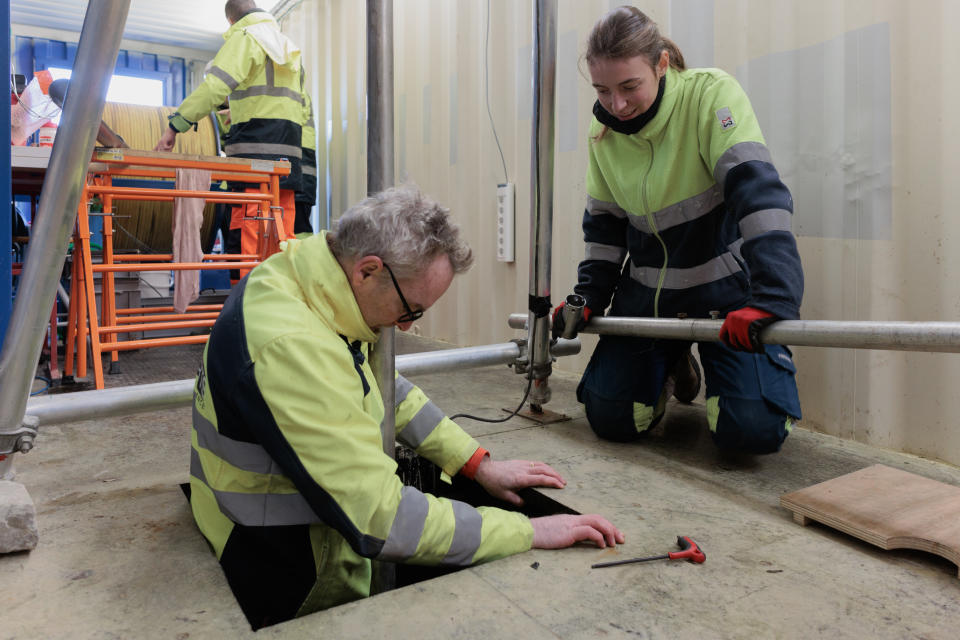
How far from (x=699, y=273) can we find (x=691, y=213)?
0.59ft

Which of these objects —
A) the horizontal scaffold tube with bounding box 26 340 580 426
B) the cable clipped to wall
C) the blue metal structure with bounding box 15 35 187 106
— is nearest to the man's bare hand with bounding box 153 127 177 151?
the cable clipped to wall

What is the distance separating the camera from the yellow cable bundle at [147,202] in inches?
199

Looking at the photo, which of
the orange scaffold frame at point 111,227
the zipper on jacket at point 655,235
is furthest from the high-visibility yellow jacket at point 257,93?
the zipper on jacket at point 655,235

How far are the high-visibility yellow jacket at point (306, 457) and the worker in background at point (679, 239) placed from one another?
0.83m

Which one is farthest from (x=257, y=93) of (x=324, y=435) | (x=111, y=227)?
(x=324, y=435)

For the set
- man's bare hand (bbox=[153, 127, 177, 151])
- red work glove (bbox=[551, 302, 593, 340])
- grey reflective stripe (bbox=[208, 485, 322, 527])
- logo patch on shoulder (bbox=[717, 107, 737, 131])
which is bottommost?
grey reflective stripe (bbox=[208, 485, 322, 527])

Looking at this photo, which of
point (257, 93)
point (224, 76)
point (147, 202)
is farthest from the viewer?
point (147, 202)

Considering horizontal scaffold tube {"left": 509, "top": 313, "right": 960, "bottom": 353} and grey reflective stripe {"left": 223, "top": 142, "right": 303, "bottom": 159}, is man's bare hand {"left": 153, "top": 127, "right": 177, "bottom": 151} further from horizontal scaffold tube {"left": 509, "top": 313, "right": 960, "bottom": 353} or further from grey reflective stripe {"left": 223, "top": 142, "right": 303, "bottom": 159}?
horizontal scaffold tube {"left": 509, "top": 313, "right": 960, "bottom": 353}

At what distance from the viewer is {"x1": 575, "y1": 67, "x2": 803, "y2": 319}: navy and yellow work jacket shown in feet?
5.34

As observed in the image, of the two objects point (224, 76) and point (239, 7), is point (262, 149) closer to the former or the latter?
point (224, 76)

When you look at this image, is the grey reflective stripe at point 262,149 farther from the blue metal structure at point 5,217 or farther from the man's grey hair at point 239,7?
the blue metal structure at point 5,217

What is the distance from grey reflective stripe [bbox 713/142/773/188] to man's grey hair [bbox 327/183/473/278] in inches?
36.1

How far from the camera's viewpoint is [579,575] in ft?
3.80

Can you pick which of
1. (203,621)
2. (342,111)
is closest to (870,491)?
(203,621)
